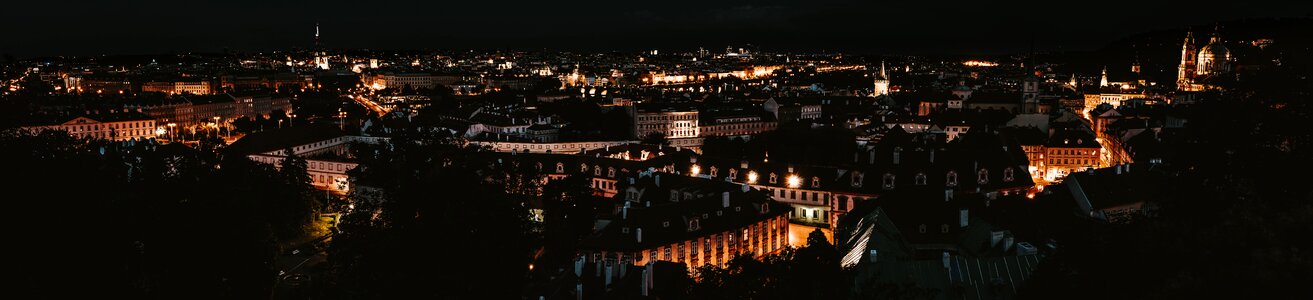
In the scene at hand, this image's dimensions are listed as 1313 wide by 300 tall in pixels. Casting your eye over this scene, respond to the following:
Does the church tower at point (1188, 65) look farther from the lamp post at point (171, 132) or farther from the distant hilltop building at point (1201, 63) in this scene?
the lamp post at point (171, 132)

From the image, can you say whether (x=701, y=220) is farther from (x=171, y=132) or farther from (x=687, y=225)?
(x=171, y=132)

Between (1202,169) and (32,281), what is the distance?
21.9m

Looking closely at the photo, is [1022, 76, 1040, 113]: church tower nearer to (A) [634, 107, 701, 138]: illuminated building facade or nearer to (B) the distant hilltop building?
(B) the distant hilltop building

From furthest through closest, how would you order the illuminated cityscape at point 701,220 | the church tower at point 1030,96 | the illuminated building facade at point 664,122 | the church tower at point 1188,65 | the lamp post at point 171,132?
the church tower at point 1188,65, the lamp post at point 171,132, the church tower at point 1030,96, the illuminated building facade at point 664,122, the illuminated cityscape at point 701,220

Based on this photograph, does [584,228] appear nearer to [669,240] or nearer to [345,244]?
[669,240]

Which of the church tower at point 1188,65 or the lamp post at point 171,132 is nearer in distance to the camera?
the lamp post at point 171,132

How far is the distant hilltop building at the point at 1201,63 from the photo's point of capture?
4847 inches

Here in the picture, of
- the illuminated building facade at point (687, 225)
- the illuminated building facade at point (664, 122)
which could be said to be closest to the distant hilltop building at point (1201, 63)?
the illuminated building facade at point (664, 122)

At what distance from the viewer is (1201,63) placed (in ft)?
422

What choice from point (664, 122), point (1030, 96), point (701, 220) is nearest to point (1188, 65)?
point (1030, 96)

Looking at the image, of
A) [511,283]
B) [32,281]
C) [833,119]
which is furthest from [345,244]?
[833,119]

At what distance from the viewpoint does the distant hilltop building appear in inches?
4847

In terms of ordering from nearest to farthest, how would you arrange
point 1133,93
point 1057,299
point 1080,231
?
1. point 1057,299
2. point 1080,231
3. point 1133,93

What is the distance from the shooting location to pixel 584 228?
38.9m
